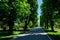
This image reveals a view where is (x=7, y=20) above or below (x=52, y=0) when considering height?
below

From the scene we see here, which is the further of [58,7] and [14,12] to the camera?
[14,12]

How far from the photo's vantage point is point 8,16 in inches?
1366

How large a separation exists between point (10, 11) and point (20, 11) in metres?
1.93

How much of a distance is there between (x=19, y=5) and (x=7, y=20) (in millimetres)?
3580

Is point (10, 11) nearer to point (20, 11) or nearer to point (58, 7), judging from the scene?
point (20, 11)

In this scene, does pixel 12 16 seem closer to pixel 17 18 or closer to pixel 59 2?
pixel 17 18

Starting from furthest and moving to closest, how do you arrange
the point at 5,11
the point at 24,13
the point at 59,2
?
the point at 24,13
the point at 5,11
the point at 59,2

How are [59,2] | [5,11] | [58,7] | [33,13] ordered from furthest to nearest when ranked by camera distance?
[33,13] < [5,11] < [58,7] < [59,2]

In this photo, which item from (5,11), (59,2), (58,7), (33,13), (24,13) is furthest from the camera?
(33,13)

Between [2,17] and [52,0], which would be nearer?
[52,0]

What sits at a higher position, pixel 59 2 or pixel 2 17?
pixel 59 2

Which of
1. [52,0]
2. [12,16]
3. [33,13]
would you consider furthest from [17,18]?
[33,13]

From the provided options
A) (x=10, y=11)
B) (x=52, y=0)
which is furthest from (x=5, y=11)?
(x=52, y=0)

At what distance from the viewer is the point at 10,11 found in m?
33.9
